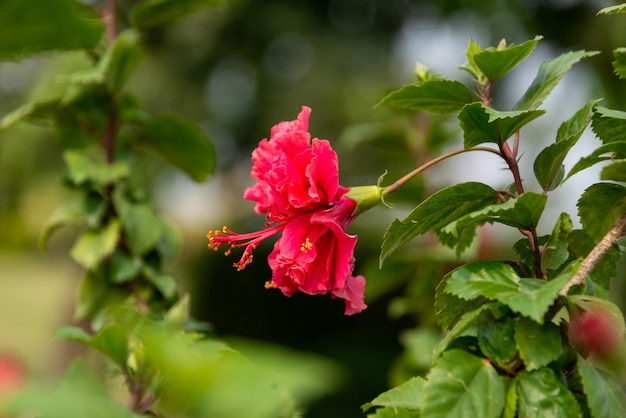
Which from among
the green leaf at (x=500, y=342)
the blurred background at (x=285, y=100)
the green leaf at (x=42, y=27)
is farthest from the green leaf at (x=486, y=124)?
the blurred background at (x=285, y=100)

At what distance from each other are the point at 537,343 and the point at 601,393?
0.06 metres

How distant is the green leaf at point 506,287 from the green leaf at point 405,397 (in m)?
0.10

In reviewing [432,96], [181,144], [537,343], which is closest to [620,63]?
[432,96]

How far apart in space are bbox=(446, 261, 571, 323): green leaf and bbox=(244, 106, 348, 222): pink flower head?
5.5 inches

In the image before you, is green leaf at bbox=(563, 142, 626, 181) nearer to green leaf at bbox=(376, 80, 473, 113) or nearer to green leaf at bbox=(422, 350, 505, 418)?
green leaf at bbox=(376, 80, 473, 113)

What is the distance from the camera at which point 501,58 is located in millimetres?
657

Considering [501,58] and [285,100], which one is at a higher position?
[501,58]

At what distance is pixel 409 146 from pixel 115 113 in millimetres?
618

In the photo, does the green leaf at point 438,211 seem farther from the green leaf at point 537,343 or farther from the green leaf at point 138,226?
the green leaf at point 138,226

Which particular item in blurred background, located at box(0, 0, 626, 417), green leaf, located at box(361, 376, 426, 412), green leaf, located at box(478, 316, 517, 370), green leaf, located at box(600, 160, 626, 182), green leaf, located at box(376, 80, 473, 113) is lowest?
blurred background, located at box(0, 0, 626, 417)

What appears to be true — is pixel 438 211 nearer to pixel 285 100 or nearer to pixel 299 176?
pixel 299 176

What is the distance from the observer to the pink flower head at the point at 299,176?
0.63 metres

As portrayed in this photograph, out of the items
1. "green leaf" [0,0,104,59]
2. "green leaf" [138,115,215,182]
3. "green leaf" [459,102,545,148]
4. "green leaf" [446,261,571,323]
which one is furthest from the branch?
"green leaf" [138,115,215,182]

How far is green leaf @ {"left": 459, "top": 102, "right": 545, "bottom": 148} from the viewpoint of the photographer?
61 centimetres
